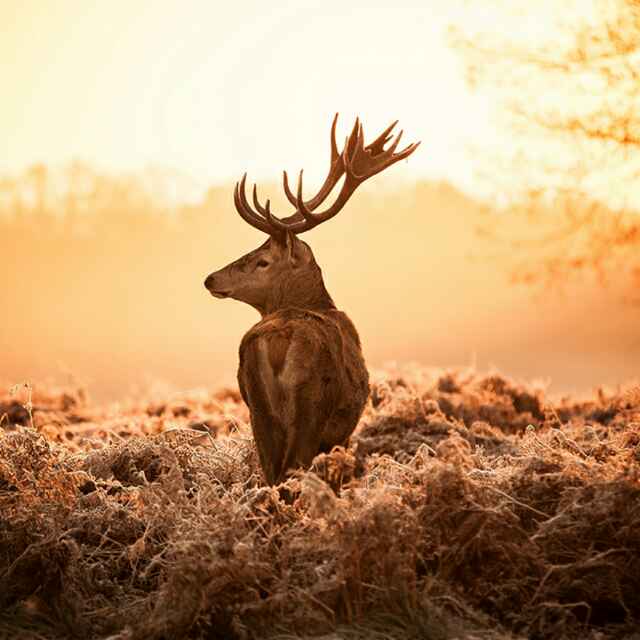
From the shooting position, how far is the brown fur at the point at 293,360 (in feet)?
23.7

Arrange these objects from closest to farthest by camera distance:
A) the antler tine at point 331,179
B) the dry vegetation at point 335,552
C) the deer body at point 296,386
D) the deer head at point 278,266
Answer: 1. the dry vegetation at point 335,552
2. the deer body at point 296,386
3. the deer head at point 278,266
4. the antler tine at point 331,179

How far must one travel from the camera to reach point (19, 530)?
6.96 m

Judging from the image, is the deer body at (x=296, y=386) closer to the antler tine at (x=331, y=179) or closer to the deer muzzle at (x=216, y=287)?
the deer muzzle at (x=216, y=287)

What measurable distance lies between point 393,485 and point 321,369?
0.90 meters

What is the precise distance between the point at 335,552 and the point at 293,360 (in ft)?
4.37

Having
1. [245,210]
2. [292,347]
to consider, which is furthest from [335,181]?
[292,347]

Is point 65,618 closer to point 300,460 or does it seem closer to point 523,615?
point 300,460

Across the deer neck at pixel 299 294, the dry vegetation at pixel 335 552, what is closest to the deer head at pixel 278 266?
the deer neck at pixel 299 294

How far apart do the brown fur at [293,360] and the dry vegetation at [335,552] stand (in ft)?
0.79

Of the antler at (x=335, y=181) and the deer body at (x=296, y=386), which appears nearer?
the deer body at (x=296, y=386)

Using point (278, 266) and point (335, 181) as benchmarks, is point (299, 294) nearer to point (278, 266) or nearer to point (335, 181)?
point (278, 266)

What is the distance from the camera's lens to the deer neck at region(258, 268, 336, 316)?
7539mm

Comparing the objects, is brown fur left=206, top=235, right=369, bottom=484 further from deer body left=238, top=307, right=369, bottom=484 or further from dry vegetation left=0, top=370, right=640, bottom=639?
dry vegetation left=0, top=370, right=640, bottom=639

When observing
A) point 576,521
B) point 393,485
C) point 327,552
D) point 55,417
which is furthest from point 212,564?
point 55,417
